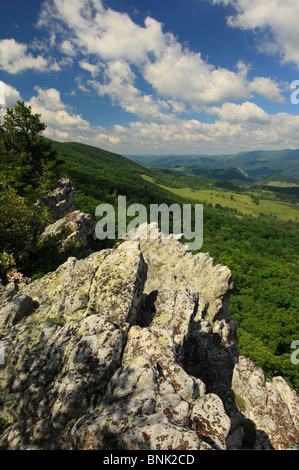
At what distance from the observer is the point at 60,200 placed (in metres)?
36.2

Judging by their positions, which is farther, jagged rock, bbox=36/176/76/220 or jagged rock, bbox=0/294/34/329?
jagged rock, bbox=36/176/76/220

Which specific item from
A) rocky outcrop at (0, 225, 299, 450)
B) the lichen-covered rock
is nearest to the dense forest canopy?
rocky outcrop at (0, 225, 299, 450)

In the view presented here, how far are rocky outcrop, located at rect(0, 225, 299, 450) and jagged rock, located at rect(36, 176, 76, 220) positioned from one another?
2107 cm

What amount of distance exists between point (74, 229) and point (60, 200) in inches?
623

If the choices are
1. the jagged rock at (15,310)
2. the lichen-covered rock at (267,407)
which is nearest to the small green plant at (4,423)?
the jagged rock at (15,310)

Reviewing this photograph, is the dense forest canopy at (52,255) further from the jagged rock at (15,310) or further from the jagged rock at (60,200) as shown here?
the jagged rock at (15,310)

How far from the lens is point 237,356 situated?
20.0m

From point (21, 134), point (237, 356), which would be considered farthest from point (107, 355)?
point (21, 134)

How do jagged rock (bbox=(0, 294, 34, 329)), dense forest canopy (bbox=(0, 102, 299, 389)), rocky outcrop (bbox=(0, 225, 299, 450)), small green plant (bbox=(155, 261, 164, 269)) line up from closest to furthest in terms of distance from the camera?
rocky outcrop (bbox=(0, 225, 299, 450)) < jagged rock (bbox=(0, 294, 34, 329)) < dense forest canopy (bbox=(0, 102, 299, 389)) < small green plant (bbox=(155, 261, 164, 269))

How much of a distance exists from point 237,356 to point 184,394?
595 inches

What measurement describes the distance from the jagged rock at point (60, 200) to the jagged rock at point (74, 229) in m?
9.45

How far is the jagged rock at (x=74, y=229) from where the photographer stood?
22.4 m

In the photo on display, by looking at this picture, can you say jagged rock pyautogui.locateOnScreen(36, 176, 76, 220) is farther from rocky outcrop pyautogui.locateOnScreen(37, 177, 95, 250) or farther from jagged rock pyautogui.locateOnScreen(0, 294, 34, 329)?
jagged rock pyautogui.locateOnScreen(0, 294, 34, 329)

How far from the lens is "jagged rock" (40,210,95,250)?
22.4 metres
